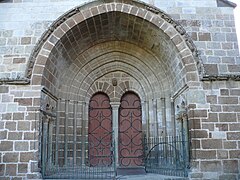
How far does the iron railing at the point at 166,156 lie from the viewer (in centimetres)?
693

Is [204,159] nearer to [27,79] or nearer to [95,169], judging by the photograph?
[95,169]

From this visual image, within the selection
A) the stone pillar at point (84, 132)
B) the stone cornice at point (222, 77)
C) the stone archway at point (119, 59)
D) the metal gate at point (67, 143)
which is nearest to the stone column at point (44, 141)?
the metal gate at point (67, 143)

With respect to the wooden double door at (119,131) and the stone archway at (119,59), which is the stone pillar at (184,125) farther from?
the wooden double door at (119,131)

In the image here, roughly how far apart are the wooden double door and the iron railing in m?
0.36

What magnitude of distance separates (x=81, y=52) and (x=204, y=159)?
14.7 feet

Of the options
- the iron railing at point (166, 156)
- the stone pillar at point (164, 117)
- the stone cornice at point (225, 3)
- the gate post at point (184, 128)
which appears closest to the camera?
the gate post at point (184, 128)

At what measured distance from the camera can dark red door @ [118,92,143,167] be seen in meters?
8.41

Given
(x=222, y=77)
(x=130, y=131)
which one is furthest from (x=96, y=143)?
(x=222, y=77)

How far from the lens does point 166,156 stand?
25.7 ft

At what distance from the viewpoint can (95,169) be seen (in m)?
7.96

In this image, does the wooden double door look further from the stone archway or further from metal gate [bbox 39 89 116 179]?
the stone archway

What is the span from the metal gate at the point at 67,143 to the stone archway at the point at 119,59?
0.18 m

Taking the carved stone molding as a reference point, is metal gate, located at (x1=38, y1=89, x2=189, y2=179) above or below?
below

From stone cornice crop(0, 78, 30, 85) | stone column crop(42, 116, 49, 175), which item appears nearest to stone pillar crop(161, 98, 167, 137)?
stone column crop(42, 116, 49, 175)
